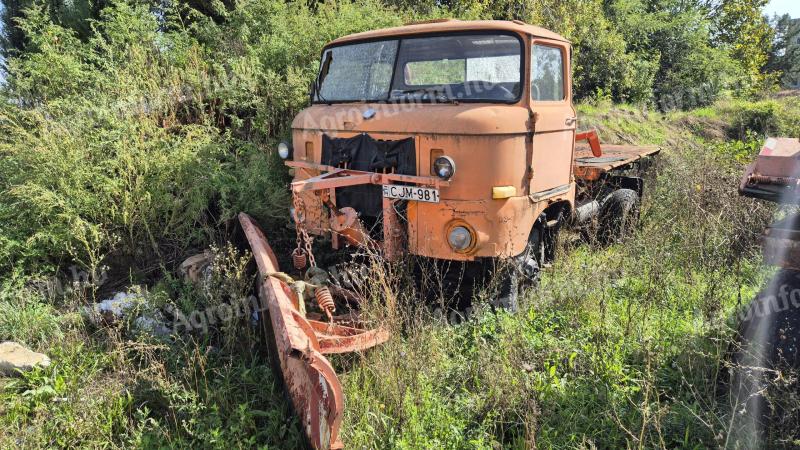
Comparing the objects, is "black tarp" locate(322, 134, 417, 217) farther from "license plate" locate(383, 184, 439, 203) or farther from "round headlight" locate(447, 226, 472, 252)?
"round headlight" locate(447, 226, 472, 252)

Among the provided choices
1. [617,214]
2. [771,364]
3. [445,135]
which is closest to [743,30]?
[617,214]

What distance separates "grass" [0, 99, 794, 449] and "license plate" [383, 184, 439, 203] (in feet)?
2.12

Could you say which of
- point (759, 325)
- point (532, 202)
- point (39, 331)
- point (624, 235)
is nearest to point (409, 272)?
point (532, 202)

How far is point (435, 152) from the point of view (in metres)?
4.00

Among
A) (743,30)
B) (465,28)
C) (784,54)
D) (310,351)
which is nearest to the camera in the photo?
(310,351)

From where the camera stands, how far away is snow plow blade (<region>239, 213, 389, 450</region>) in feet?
8.63

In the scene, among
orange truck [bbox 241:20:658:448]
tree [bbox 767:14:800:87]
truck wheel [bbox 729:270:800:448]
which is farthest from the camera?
tree [bbox 767:14:800:87]

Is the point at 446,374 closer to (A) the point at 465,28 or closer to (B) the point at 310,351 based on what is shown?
(B) the point at 310,351

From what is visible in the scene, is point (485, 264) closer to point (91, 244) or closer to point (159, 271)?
point (159, 271)

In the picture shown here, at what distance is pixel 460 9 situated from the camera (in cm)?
1252

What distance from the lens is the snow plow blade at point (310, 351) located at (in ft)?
8.63

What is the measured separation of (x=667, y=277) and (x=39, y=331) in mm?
5272

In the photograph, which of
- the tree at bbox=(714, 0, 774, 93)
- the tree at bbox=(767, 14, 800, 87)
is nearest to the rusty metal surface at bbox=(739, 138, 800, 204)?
the tree at bbox=(714, 0, 774, 93)

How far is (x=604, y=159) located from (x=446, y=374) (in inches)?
174
